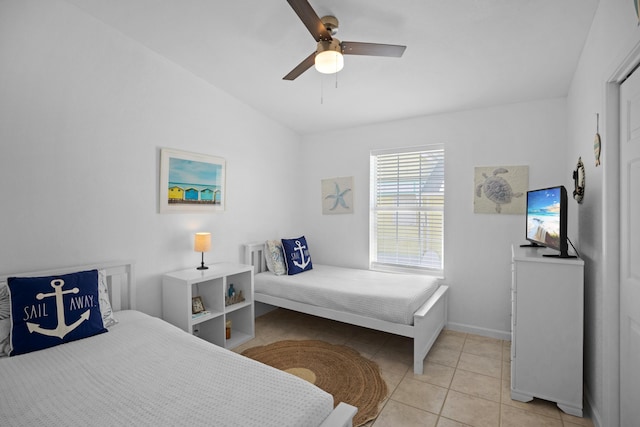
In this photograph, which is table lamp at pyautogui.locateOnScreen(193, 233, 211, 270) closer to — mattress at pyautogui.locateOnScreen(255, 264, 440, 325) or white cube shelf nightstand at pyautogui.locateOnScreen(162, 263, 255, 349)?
white cube shelf nightstand at pyautogui.locateOnScreen(162, 263, 255, 349)

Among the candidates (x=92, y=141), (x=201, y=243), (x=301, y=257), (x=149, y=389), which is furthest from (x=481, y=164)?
(x=92, y=141)

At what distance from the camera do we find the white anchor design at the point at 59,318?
1.77 meters

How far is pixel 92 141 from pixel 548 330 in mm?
3573

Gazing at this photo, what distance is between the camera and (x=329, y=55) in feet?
6.09

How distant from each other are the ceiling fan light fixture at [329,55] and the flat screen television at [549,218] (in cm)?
165

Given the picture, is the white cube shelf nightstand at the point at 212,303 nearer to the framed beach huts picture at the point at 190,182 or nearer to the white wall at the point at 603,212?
the framed beach huts picture at the point at 190,182

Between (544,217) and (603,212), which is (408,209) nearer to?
(544,217)

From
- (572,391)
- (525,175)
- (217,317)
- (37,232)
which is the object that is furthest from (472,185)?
(37,232)

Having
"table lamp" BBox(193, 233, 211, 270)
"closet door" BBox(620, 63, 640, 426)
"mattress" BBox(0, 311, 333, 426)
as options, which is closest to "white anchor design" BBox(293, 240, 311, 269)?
"table lamp" BBox(193, 233, 211, 270)

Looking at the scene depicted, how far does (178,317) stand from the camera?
265cm

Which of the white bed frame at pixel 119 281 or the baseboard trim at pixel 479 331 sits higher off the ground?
the white bed frame at pixel 119 281

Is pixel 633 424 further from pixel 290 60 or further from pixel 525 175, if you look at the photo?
pixel 290 60

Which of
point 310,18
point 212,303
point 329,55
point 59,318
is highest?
point 310,18

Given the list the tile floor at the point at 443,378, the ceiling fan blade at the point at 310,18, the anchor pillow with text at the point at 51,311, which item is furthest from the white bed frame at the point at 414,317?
the ceiling fan blade at the point at 310,18
